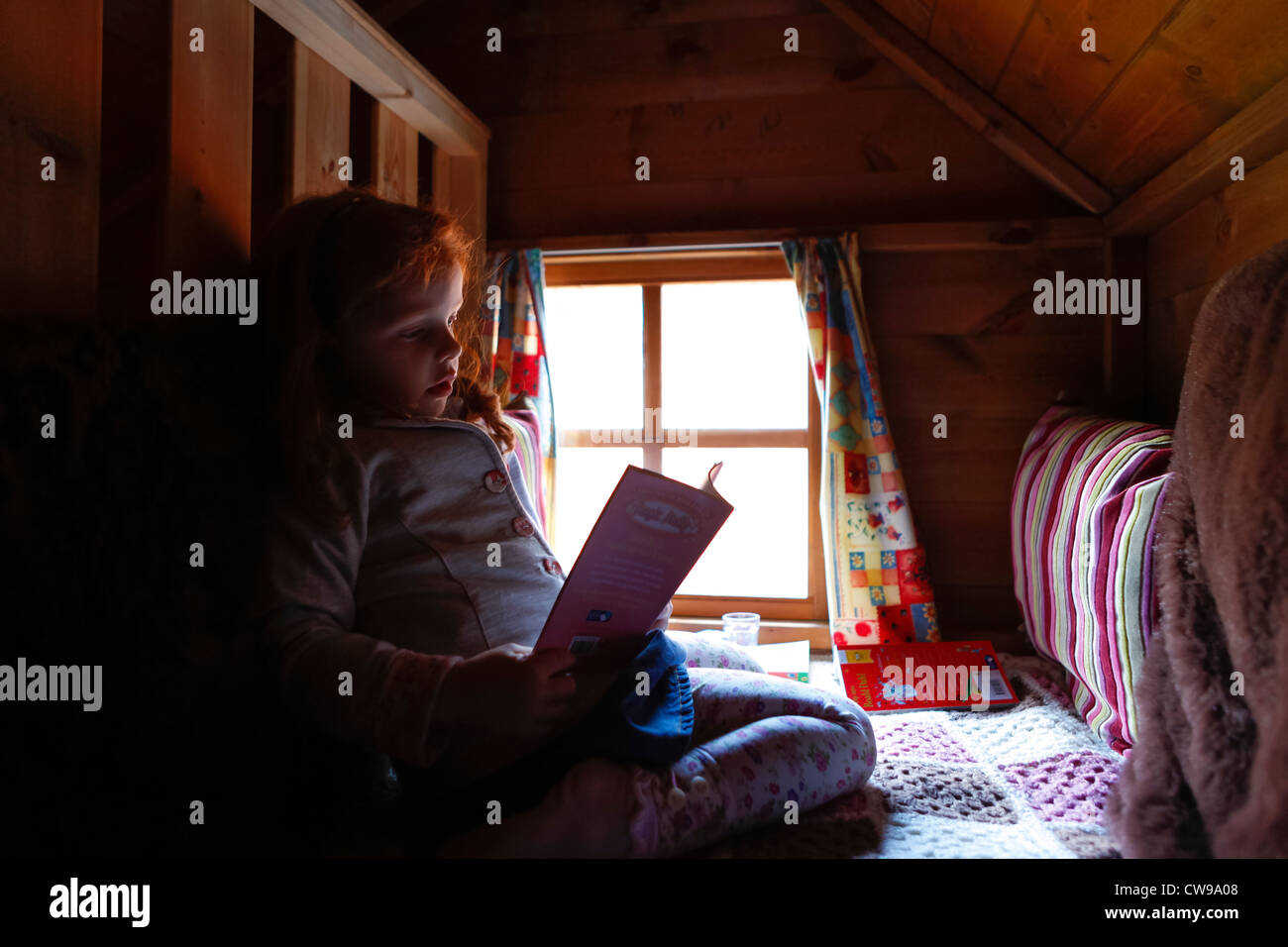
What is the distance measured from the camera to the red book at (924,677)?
57.7 inches

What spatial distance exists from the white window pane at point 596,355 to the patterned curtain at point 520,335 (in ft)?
0.27

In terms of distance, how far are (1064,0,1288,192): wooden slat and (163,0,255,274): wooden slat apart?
130 centimetres

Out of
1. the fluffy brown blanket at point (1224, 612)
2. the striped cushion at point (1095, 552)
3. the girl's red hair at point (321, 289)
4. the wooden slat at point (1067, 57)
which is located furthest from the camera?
the wooden slat at point (1067, 57)

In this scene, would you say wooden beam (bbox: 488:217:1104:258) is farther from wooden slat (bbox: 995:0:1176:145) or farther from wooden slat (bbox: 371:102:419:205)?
wooden slat (bbox: 371:102:419:205)

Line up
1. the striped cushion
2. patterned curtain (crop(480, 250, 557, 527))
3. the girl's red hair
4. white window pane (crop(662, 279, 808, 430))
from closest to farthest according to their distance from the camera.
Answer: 1. the girl's red hair
2. the striped cushion
3. patterned curtain (crop(480, 250, 557, 527))
4. white window pane (crop(662, 279, 808, 430))

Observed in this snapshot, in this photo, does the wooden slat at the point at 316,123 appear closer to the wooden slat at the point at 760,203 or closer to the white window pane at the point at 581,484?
the wooden slat at the point at 760,203

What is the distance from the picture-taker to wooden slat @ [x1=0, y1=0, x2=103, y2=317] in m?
0.81

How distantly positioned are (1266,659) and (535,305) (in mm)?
1589

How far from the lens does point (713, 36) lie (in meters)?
1.91

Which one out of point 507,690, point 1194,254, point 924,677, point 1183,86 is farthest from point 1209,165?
point 507,690

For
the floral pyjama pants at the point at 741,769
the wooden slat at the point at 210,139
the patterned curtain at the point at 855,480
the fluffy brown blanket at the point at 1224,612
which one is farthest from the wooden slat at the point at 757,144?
the floral pyjama pants at the point at 741,769

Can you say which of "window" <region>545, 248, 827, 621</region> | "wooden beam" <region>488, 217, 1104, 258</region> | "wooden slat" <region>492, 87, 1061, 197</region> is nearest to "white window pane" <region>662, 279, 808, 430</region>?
"window" <region>545, 248, 827, 621</region>
